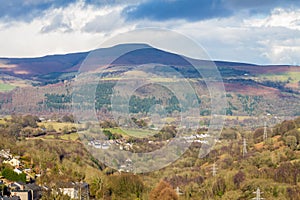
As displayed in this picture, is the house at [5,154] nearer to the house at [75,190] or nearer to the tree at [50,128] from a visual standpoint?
the house at [75,190]

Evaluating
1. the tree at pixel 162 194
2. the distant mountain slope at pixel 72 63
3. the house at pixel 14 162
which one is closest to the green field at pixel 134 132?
the house at pixel 14 162

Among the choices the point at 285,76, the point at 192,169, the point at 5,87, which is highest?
the point at 285,76

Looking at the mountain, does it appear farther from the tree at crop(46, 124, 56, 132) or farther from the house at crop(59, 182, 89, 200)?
the house at crop(59, 182, 89, 200)

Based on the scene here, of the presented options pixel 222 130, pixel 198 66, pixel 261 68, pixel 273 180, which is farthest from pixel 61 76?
pixel 273 180

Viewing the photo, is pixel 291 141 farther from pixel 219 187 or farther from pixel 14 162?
pixel 14 162

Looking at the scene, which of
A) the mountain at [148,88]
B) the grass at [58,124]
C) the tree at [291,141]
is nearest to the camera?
Answer: the tree at [291,141]

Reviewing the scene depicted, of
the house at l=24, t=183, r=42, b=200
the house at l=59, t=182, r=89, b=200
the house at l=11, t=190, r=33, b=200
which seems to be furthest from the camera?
the house at l=59, t=182, r=89, b=200

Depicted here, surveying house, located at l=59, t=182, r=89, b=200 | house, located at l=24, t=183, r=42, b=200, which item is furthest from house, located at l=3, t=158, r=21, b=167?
house, located at l=24, t=183, r=42, b=200

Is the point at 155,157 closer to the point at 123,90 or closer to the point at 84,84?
the point at 123,90

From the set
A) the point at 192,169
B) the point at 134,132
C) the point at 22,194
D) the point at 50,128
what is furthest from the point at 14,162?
the point at 50,128
